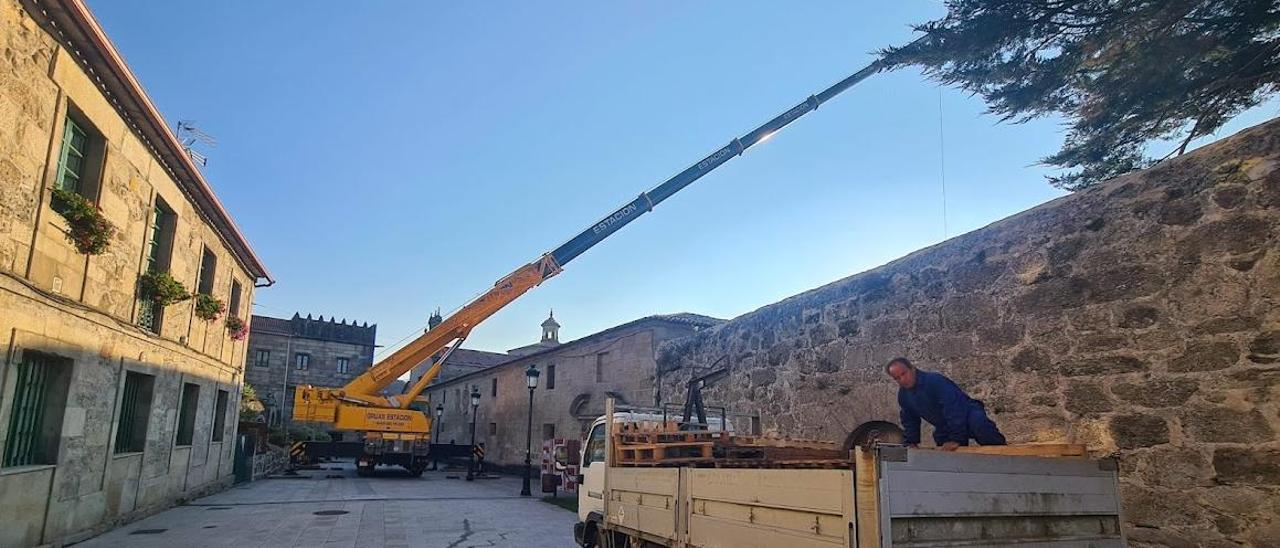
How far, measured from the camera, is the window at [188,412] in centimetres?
1447

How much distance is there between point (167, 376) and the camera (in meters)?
12.8

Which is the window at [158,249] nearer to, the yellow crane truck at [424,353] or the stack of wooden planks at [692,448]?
the yellow crane truck at [424,353]

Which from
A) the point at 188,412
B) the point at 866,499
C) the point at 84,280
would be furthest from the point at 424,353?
the point at 866,499

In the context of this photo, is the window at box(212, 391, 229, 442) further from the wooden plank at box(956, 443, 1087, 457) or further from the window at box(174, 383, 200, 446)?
the wooden plank at box(956, 443, 1087, 457)

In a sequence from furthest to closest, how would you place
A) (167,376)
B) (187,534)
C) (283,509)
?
(283,509)
(167,376)
(187,534)

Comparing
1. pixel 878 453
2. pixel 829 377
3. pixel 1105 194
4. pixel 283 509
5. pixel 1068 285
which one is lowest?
pixel 283 509

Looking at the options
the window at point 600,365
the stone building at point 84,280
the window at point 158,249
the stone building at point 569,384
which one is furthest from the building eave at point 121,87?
the window at point 600,365

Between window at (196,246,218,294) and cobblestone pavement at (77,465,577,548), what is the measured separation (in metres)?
4.52

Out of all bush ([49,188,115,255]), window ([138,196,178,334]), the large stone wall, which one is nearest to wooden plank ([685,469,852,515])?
the large stone wall

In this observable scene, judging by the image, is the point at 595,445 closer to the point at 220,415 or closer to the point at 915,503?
the point at 915,503

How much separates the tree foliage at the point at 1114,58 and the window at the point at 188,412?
1472 cm

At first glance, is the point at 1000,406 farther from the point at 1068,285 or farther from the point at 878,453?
the point at 878,453

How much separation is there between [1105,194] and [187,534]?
1281 centimetres

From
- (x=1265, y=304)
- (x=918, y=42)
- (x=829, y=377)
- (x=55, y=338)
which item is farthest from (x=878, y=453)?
(x=55, y=338)
